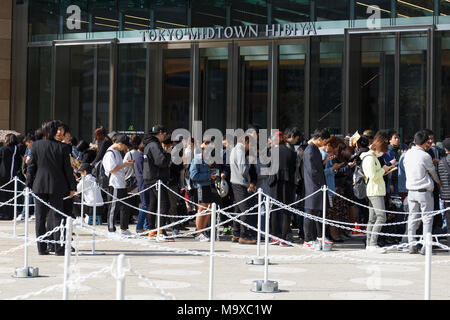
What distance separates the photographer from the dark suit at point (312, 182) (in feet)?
44.5

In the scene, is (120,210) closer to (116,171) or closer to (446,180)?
(116,171)

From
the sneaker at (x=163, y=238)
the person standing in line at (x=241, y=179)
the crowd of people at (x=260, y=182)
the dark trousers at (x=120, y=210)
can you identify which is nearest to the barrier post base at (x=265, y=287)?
the crowd of people at (x=260, y=182)

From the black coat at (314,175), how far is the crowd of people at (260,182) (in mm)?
17

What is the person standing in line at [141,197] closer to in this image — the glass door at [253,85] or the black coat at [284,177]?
the black coat at [284,177]

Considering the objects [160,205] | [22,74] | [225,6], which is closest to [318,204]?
[160,205]

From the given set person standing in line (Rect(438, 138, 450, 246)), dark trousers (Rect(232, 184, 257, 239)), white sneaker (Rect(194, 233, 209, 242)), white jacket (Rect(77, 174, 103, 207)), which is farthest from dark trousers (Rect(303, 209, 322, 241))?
white jacket (Rect(77, 174, 103, 207))

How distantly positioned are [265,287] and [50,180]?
172 inches

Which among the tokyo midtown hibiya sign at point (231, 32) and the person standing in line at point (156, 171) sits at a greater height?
the tokyo midtown hibiya sign at point (231, 32)

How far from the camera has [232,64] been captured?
78.1 feet

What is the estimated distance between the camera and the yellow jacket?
1334 centimetres

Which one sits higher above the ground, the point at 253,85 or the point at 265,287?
the point at 253,85

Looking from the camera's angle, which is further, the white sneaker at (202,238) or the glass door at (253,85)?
the glass door at (253,85)

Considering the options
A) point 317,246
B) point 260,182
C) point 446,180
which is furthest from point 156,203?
point 446,180

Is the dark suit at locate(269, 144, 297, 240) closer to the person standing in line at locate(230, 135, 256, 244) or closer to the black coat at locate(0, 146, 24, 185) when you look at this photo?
the person standing in line at locate(230, 135, 256, 244)
